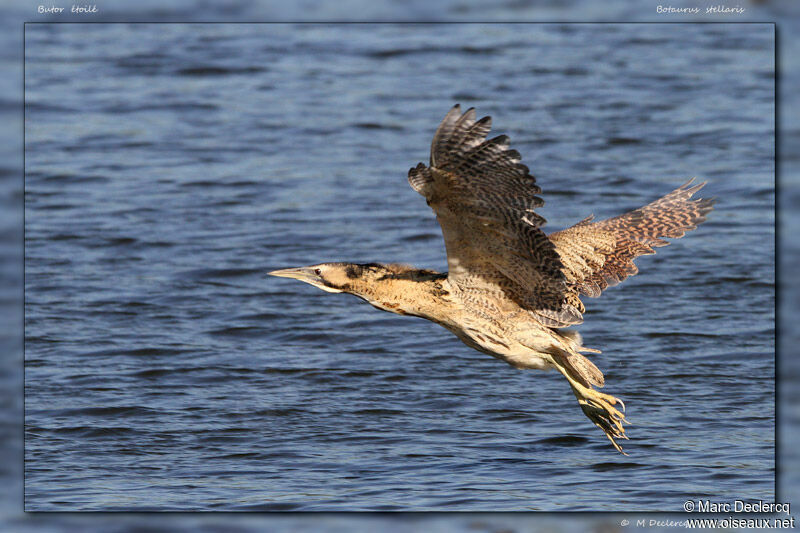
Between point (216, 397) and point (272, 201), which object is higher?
point (272, 201)

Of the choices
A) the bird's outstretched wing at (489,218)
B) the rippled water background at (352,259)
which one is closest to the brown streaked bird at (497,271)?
the bird's outstretched wing at (489,218)

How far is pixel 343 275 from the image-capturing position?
4664mm

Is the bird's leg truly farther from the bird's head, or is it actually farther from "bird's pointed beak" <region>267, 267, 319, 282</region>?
"bird's pointed beak" <region>267, 267, 319, 282</region>

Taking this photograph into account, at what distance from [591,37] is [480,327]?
794cm

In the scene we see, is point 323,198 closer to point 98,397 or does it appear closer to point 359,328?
point 359,328

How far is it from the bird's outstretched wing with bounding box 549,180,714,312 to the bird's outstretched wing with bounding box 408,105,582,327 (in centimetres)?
33

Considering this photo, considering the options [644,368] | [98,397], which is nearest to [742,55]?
[644,368]

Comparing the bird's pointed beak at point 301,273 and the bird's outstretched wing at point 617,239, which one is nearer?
the bird's pointed beak at point 301,273

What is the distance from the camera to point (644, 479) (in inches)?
213

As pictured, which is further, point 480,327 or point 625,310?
point 625,310

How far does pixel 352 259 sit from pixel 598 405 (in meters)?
3.42

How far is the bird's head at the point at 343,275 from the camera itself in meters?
4.64

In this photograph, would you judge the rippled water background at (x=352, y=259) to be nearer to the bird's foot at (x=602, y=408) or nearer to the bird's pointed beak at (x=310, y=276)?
the bird's foot at (x=602, y=408)

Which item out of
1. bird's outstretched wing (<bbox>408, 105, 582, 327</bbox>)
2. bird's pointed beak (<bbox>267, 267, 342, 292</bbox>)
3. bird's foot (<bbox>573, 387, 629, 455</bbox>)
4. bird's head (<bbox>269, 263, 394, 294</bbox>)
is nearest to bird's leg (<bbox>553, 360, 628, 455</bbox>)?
bird's foot (<bbox>573, 387, 629, 455</bbox>)
